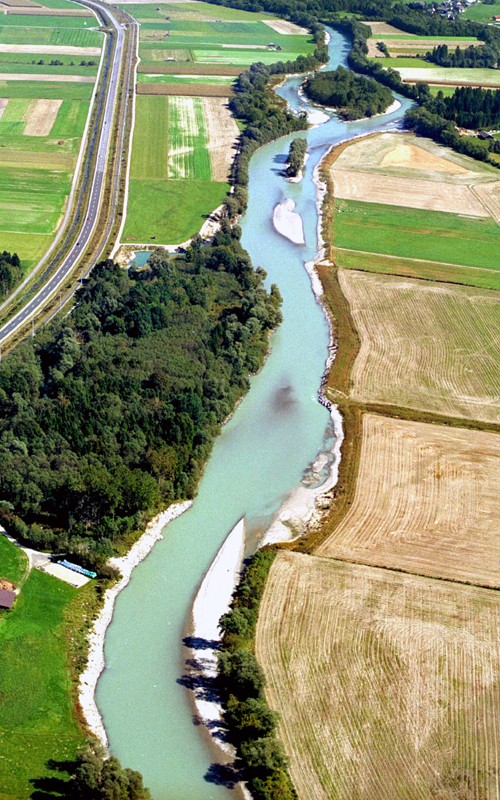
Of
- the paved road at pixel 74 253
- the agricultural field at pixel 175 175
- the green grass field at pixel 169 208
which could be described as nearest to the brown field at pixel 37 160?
the paved road at pixel 74 253

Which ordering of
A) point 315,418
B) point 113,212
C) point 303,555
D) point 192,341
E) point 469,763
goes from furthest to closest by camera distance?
point 113,212 < point 192,341 < point 315,418 < point 303,555 < point 469,763

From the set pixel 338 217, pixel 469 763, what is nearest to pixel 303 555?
pixel 469 763

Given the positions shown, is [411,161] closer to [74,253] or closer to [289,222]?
[289,222]

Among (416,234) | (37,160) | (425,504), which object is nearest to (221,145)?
(37,160)

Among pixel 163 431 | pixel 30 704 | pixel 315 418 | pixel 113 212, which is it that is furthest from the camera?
pixel 113 212

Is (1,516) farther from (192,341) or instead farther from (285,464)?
(192,341)

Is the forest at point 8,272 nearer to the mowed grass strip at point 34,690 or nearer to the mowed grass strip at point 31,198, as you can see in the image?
the mowed grass strip at point 31,198

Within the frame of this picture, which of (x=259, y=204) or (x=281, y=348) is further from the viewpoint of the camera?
(x=259, y=204)
